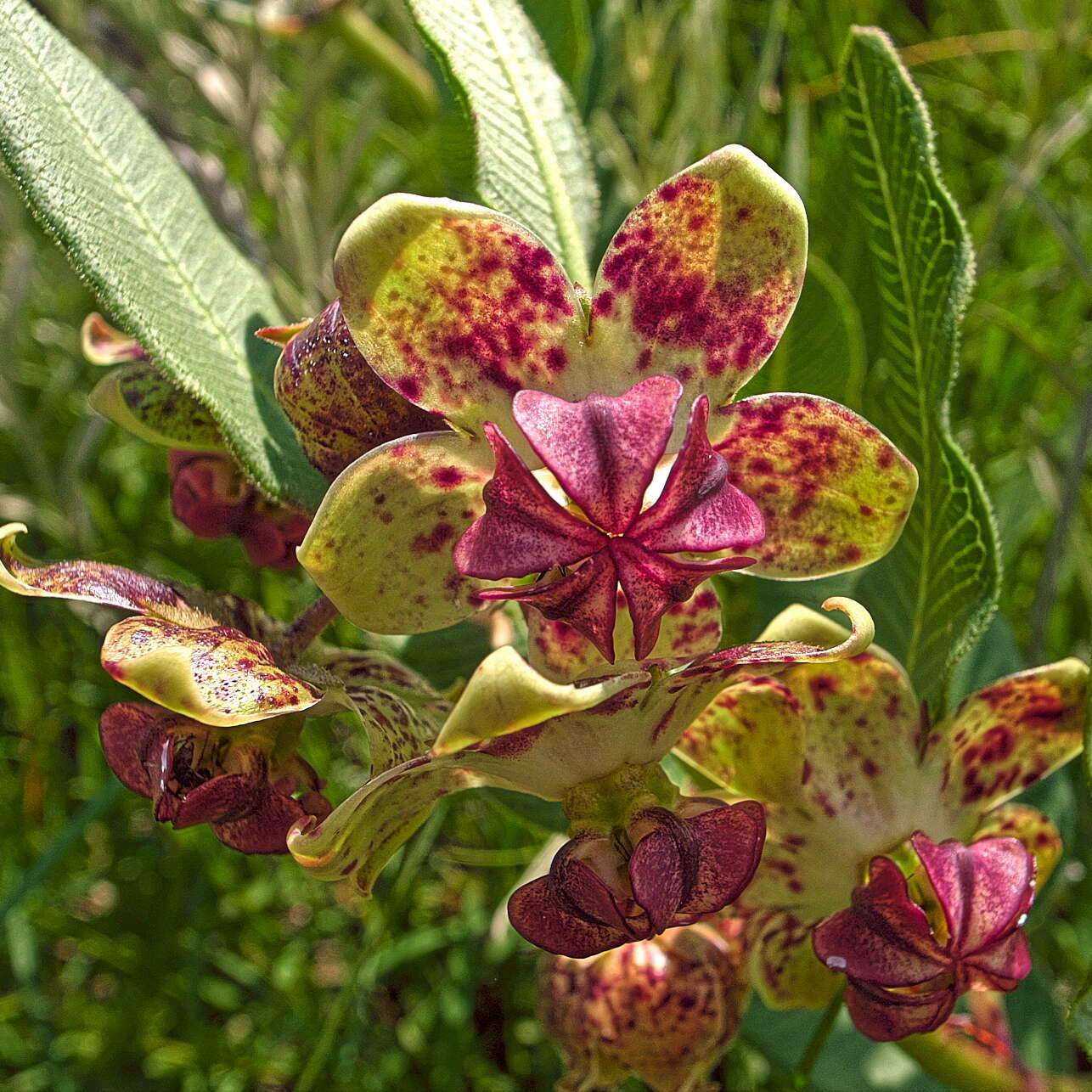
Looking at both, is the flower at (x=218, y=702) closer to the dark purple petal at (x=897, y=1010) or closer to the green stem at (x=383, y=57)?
the dark purple petal at (x=897, y=1010)

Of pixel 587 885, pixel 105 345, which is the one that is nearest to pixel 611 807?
pixel 587 885

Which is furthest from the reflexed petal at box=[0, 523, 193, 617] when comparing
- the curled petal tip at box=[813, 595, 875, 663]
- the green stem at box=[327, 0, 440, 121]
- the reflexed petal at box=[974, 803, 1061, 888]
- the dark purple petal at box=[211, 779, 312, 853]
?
the green stem at box=[327, 0, 440, 121]

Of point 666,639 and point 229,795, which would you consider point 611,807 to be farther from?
point 229,795

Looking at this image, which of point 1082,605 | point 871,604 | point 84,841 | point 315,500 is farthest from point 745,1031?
point 84,841

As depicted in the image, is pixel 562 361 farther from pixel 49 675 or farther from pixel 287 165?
pixel 49 675

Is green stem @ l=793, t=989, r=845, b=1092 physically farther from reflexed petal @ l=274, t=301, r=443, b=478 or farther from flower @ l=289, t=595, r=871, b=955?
reflexed petal @ l=274, t=301, r=443, b=478


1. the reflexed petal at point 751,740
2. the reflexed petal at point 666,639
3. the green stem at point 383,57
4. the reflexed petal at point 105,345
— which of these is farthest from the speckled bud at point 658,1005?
the green stem at point 383,57
